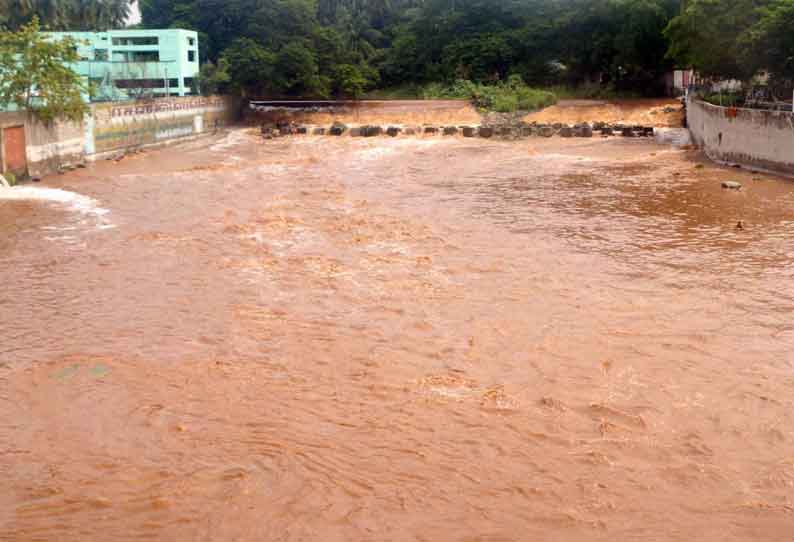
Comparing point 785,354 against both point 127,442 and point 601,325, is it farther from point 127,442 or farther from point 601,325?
point 127,442

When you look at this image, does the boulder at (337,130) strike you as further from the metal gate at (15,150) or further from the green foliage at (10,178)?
the green foliage at (10,178)

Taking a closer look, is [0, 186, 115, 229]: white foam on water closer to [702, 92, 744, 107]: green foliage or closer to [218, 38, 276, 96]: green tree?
[702, 92, 744, 107]: green foliage

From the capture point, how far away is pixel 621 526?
20.9 feet

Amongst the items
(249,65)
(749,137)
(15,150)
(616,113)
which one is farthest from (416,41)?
(15,150)

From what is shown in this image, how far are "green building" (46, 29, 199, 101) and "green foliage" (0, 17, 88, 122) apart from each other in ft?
55.1

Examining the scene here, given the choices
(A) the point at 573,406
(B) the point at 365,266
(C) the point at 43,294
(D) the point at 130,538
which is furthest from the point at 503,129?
(D) the point at 130,538

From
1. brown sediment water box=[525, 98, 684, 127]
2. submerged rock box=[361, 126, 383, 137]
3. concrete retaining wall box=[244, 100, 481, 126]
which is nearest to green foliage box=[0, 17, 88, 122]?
submerged rock box=[361, 126, 383, 137]

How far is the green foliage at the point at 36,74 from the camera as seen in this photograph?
25.3 meters

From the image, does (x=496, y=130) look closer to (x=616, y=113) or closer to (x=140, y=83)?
(x=616, y=113)

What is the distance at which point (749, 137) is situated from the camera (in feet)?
86.6

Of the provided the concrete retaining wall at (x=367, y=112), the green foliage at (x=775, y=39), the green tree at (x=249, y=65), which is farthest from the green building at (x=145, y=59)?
the green foliage at (x=775, y=39)

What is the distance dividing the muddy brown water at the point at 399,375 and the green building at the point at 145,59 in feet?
93.0

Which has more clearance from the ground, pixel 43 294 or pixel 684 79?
pixel 684 79

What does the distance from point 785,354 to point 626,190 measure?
13891 millimetres
